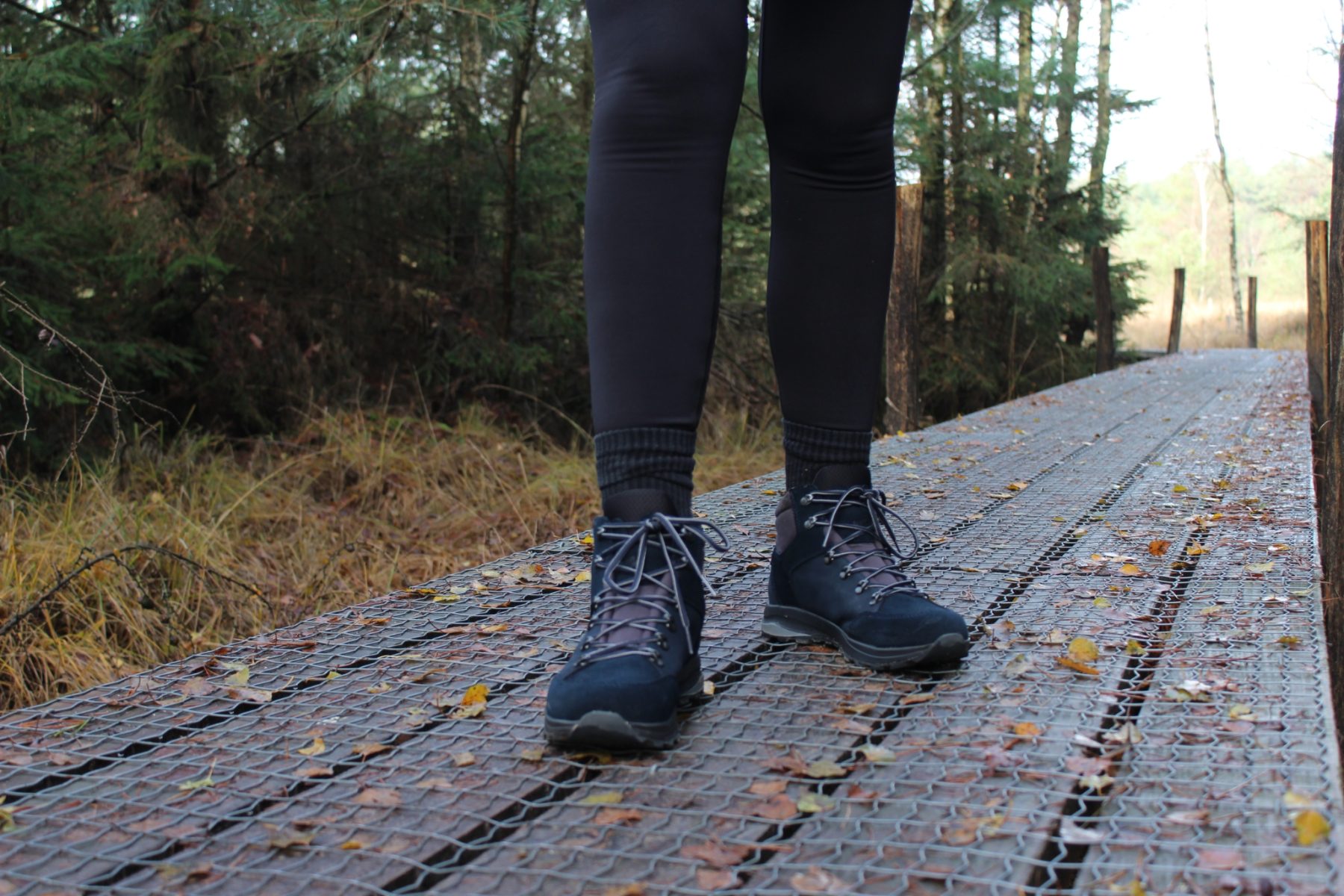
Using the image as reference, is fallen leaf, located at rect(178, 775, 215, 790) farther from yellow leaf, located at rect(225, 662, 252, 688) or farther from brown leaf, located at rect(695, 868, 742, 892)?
brown leaf, located at rect(695, 868, 742, 892)

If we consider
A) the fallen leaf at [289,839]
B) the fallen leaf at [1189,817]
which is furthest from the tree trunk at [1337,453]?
the fallen leaf at [289,839]

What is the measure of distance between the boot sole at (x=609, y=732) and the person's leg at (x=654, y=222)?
0.27 m

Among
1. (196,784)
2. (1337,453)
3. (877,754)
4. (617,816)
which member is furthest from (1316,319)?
(196,784)

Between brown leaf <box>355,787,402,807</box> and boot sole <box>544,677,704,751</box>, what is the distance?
0.58ft

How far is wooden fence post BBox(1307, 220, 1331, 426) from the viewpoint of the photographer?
22.2 ft

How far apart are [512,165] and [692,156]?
19.6 ft

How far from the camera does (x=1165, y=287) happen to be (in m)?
50.6

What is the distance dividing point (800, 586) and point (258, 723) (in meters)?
0.71

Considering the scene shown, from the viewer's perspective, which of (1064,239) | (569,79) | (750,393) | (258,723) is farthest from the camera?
(1064,239)

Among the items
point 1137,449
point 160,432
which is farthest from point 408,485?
point 1137,449

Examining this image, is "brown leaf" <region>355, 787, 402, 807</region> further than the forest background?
No

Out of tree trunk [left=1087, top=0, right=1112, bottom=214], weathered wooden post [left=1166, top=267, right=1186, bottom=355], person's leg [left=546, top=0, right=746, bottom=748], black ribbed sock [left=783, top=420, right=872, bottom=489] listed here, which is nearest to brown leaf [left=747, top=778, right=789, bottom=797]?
person's leg [left=546, top=0, right=746, bottom=748]

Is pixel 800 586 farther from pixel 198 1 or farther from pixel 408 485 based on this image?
pixel 198 1

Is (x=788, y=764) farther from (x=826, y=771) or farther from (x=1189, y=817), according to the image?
(x=1189, y=817)
